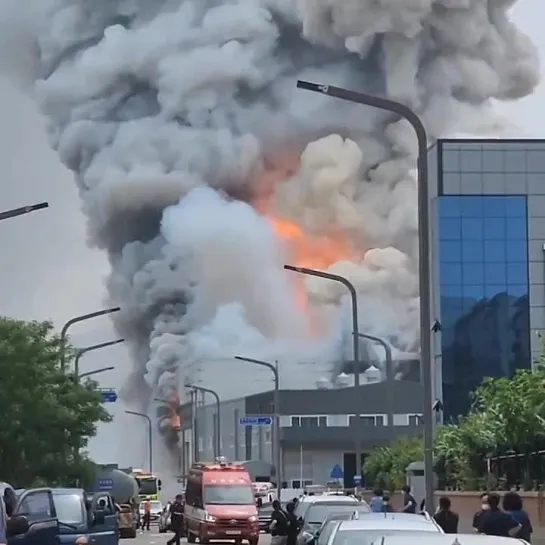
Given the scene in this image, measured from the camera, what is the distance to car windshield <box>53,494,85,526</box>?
26469 millimetres

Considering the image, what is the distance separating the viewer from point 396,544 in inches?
447

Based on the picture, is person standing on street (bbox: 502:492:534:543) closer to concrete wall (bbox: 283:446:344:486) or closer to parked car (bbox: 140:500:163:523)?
parked car (bbox: 140:500:163:523)

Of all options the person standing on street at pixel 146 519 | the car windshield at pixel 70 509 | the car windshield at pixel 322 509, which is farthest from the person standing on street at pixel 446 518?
the person standing on street at pixel 146 519

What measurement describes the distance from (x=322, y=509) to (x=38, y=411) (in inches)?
731

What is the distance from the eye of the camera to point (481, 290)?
295 ft

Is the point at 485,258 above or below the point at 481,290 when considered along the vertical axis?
above

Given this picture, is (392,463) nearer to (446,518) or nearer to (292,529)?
(292,529)

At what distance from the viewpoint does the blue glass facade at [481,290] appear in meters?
88.6

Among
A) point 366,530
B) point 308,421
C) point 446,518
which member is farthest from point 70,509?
point 308,421

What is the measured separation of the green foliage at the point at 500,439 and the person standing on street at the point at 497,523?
39.7 feet

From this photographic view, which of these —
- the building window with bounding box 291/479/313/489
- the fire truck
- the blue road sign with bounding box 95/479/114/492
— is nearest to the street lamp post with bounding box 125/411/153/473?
the building window with bounding box 291/479/313/489

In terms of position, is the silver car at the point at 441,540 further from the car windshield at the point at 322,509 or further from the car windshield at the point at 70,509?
the car windshield at the point at 322,509

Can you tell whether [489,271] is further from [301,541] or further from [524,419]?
[301,541]

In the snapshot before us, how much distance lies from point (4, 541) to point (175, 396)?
101159mm
